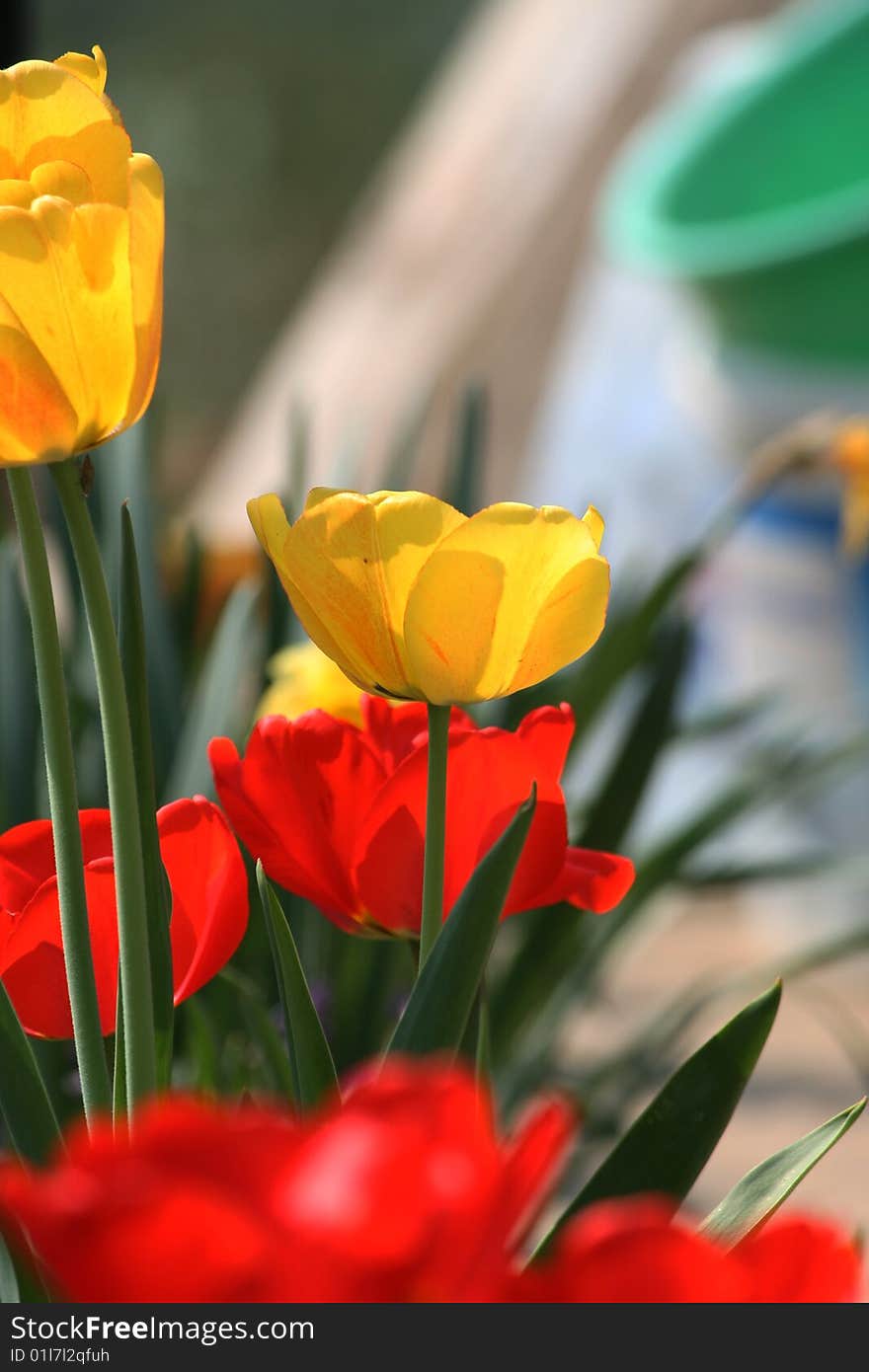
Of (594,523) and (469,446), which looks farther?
(469,446)

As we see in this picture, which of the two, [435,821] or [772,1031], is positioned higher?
[435,821]

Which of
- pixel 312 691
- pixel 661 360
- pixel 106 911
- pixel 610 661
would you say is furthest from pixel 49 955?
pixel 661 360

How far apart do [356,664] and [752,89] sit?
1.74 metres

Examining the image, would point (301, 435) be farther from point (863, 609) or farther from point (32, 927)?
point (863, 609)

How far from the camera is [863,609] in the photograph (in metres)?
1.23

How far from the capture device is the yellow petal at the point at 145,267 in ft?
0.63

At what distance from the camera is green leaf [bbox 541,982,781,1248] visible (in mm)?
239

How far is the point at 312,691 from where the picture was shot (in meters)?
0.52

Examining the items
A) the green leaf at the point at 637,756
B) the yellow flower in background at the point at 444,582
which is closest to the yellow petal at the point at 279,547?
the yellow flower in background at the point at 444,582

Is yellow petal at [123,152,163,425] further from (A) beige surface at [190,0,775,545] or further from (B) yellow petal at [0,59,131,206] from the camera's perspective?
(A) beige surface at [190,0,775,545]

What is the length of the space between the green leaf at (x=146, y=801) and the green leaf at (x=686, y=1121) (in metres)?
0.07

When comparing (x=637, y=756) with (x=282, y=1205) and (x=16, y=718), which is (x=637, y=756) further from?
(x=282, y=1205)

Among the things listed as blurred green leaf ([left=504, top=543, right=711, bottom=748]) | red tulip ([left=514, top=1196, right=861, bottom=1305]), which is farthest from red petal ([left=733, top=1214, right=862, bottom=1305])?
blurred green leaf ([left=504, top=543, right=711, bottom=748])

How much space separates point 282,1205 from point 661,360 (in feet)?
5.52
